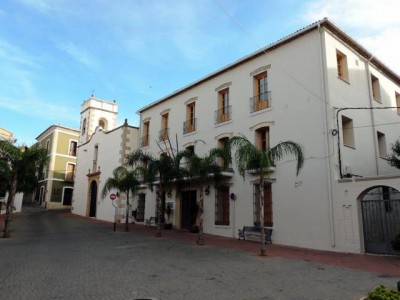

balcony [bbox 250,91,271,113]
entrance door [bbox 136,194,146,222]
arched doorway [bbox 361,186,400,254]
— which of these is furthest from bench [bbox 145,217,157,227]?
arched doorway [bbox 361,186,400,254]

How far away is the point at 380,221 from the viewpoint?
12.2 m

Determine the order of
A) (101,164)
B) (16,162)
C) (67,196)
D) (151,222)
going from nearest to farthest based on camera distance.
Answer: (16,162) → (151,222) → (101,164) → (67,196)

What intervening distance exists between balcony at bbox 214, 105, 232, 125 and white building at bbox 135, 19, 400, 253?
55 mm

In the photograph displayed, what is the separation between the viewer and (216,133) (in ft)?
60.0

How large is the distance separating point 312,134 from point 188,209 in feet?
28.4

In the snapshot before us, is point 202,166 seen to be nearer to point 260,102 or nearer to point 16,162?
point 260,102

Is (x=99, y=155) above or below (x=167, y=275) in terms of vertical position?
above

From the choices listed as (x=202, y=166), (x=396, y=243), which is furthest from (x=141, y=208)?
(x=396, y=243)

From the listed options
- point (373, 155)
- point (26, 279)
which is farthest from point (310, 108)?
point (26, 279)

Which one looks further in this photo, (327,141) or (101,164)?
(101,164)

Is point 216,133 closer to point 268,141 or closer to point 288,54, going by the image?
point 268,141

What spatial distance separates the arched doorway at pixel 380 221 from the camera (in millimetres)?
11820

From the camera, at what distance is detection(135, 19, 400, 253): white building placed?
12438 millimetres

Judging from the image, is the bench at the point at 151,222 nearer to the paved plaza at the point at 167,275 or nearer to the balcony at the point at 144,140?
the balcony at the point at 144,140
